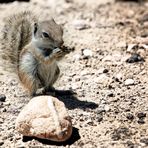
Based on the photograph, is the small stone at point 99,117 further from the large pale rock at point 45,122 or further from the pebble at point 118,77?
the pebble at point 118,77

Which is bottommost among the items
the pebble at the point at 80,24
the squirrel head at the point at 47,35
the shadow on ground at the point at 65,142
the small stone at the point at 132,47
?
the shadow on ground at the point at 65,142

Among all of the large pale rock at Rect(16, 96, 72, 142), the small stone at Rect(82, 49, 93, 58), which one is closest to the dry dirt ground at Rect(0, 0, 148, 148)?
the small stone at Rect(82, 49, 93, 58)

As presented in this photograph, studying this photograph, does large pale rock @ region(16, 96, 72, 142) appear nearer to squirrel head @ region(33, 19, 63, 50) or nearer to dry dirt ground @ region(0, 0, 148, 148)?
dry dirt ground @ region(0, 0, 148, 148)

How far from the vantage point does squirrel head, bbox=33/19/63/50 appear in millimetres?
4980

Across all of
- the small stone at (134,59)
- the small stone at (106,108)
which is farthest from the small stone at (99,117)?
the small stone at (134,59)

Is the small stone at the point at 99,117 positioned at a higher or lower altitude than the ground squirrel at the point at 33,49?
lower

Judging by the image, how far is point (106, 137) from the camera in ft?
14.7

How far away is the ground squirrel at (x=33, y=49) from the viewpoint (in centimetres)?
504

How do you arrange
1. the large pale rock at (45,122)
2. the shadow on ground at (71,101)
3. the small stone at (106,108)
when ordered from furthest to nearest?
the shadow on ground at (71,101) < the small stone at (106,108) < the large pale rock at (45,122)

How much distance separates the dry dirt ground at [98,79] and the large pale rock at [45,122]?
0.11 meters

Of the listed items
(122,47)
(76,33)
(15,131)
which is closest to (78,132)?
(15,131)

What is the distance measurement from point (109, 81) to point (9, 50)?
1100 mm

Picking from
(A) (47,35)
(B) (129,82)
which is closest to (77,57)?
(B) (129,82)

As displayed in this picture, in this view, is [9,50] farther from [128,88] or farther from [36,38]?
[128,88]
